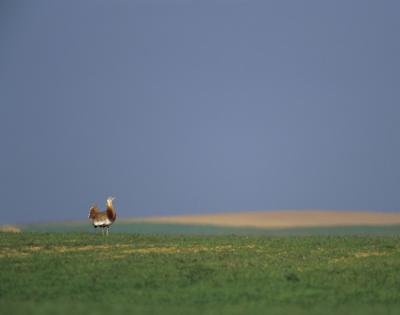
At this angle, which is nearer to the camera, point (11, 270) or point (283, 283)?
point (283, 283)

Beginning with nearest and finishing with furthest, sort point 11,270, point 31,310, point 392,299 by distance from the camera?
point 31,310
point 392,299
point 11,270

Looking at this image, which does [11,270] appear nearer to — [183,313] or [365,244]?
[183,313]

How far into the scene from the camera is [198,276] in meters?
32.8

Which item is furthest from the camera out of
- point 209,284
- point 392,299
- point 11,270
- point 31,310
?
point 11,270

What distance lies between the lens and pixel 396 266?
3647 cm

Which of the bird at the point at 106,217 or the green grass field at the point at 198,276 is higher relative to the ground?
the bird at the point at 106,217

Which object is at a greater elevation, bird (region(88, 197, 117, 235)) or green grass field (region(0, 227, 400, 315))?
bird (region(88, 197, 117, 235))

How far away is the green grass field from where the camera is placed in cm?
2680

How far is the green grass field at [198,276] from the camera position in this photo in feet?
87.9

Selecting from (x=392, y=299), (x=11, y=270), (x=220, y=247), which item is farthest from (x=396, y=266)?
(x=11, y=270)

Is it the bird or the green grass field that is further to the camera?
the bird

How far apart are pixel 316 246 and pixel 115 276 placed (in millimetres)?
15126

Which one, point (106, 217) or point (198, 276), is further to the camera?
point (106, 217)

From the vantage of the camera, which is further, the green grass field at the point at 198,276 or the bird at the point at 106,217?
the bird at the point at 106,217
